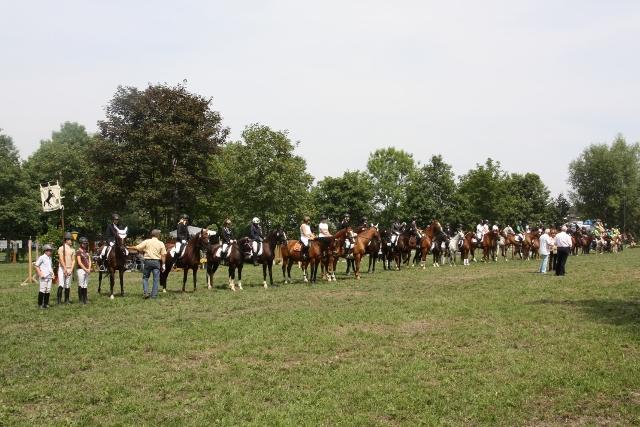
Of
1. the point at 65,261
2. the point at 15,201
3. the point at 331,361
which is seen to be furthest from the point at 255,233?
the point at 15,201

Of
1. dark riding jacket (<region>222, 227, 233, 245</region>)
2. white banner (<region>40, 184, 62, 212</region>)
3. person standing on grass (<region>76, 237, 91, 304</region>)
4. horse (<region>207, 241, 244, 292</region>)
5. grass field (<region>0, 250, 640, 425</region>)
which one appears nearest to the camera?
grass field (<region>0, 250, 640, 425</region>)

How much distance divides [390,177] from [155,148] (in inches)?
1890

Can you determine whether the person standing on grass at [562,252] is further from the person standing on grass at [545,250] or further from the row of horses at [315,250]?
the row of horses at [315,250]

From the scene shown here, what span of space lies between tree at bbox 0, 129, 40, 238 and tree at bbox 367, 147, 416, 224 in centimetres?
4363

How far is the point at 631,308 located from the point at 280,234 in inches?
522

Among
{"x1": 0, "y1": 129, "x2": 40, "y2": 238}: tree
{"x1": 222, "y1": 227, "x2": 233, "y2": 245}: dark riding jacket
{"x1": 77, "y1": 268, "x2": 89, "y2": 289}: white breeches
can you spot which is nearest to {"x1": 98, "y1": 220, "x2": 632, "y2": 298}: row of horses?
{"x1": 222, "y1": 227, "x2": 233, "y2": 245}: dark riding jacket

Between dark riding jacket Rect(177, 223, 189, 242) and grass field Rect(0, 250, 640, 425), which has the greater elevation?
dark riding jacket Rect(177, 223, 189, 242)

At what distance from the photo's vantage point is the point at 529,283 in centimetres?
2205

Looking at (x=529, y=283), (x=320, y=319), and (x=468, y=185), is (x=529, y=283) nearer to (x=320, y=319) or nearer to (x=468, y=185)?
(x=320, y=319)

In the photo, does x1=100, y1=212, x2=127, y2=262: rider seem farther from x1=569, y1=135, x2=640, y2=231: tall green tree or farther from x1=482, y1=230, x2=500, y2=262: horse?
x1=569, y1=135, x2=640, y2=231: tall green tree

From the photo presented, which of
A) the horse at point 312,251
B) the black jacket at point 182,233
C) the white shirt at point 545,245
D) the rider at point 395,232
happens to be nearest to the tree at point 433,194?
the rider at point 395,232

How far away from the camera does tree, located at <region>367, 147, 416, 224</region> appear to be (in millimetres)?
82188

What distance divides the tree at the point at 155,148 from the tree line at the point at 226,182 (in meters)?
0.08

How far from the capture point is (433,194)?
7862 cm
